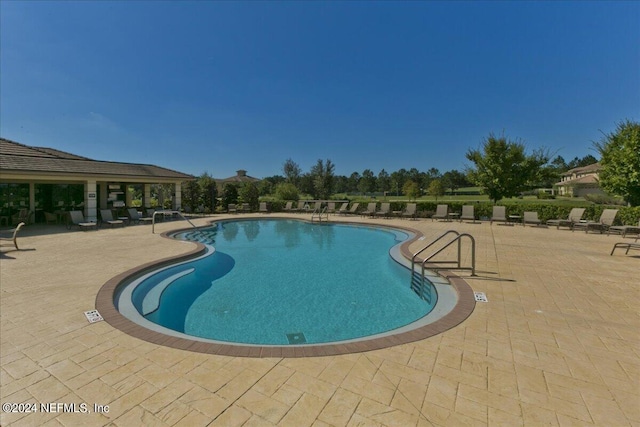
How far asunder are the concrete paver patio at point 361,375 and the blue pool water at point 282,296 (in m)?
1.33

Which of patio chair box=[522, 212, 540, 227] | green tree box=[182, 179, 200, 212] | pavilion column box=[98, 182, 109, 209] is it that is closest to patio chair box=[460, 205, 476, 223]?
patio chair box=[522, 212, 540, 227]

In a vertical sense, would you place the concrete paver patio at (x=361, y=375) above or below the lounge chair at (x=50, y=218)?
below

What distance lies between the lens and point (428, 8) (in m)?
13.5

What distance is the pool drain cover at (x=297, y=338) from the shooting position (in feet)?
14.7

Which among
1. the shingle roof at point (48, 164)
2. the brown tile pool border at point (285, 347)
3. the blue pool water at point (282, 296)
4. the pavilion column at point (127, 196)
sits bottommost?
the blue pool water at point (282, 296)

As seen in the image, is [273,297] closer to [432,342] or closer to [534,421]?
[432,342]

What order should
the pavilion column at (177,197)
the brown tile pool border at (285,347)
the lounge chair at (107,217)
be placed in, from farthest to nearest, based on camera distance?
1. the pavilion column at (177,197)
2. the lounge chair at (107,217)
3. the brown tile pool border at (285,347)

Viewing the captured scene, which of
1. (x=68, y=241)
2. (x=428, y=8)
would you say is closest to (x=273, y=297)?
(x=68, y=241)

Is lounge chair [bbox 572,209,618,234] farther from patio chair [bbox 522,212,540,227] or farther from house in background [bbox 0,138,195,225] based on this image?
house in background [bbox 0,138,195,225]

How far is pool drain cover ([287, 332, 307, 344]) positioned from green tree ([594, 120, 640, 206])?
17854 millimetres

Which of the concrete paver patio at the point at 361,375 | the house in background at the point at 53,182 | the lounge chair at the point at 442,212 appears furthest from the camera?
the lounge chair at the point at 442,212

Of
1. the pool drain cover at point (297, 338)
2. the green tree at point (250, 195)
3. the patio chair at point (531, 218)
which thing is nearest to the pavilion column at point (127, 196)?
the green tree at point (250, 195)

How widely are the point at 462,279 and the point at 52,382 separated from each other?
6.43 m

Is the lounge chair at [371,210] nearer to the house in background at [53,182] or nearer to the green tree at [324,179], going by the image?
the house in background at [53,182]
